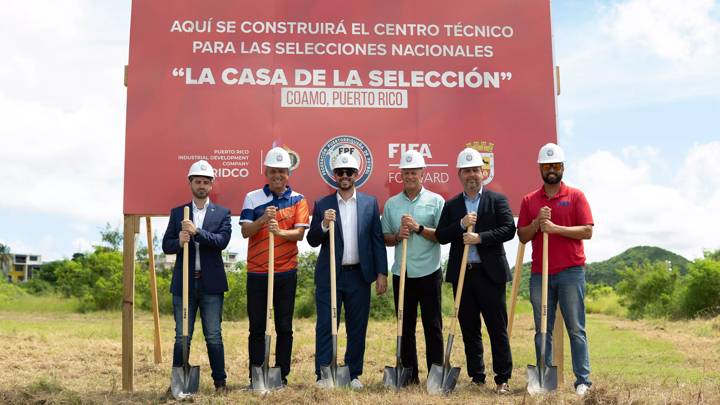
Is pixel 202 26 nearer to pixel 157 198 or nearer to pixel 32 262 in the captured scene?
pixel 157 198

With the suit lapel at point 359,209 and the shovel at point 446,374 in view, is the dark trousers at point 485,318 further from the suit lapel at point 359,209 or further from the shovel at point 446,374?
the suit lapel at point 359,209

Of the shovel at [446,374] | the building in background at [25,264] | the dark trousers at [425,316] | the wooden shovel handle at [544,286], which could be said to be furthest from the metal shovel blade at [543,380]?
the building in background at [25,264]

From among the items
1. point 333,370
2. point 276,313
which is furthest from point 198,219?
point 333,370

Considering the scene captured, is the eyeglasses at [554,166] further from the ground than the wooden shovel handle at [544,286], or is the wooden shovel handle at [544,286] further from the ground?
the eyeglasses at [554,166]

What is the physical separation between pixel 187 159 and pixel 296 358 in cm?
328

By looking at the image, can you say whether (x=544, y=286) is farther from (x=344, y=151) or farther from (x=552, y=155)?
(x=344, y=151)

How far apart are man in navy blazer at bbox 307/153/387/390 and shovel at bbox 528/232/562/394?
1.34 meters

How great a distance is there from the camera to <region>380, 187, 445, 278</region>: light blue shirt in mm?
5961

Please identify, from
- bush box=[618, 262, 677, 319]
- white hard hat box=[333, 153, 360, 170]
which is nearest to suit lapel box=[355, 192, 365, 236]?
white hard hat box=[333, 153, 360, 170]

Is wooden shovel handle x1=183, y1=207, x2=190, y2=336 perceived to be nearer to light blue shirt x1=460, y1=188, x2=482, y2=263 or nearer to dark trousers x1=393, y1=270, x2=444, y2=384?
dark trousers x1=393, y1=270, x2=444, y2=384

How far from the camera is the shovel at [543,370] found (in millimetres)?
5652

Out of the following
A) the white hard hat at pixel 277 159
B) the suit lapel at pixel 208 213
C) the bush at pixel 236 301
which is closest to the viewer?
the suit lapel at pixel 208 213

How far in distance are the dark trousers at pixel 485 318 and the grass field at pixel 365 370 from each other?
23cm

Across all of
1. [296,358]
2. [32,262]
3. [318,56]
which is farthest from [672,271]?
[32,262]
